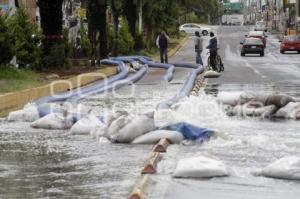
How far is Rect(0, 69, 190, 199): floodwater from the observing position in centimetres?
912

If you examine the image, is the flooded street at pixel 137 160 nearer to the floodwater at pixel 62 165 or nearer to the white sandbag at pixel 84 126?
the floodwater at pixel 62 165

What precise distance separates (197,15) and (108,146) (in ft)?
435

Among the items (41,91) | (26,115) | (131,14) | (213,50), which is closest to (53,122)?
(26,115)

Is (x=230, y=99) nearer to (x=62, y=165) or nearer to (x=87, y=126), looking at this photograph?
(x=87, y=126)

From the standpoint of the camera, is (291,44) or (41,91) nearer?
(41,91)

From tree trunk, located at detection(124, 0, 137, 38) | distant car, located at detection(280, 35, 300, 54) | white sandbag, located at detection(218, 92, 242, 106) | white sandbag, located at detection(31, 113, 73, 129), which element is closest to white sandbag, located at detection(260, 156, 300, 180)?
white sandbag, located at detection(31, 113, 73, 129)

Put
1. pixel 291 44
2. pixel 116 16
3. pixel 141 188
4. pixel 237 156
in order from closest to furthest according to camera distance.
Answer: pixel 141 188
pixel 237 156
pixel 116 16
pixel 291 44

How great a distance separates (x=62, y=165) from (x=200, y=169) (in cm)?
223

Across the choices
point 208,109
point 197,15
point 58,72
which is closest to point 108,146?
point 208,109

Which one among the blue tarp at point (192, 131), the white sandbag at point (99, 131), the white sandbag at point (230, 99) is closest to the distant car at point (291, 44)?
the white sandbag at point (230, 99)

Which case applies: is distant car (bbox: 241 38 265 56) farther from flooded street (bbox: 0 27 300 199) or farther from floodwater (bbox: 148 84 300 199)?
flooded street (bbox: 0 27 300 199)

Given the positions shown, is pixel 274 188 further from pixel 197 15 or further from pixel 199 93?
pixel 197 15

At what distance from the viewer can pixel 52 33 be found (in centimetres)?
3130

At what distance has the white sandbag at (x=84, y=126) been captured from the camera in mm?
14211
